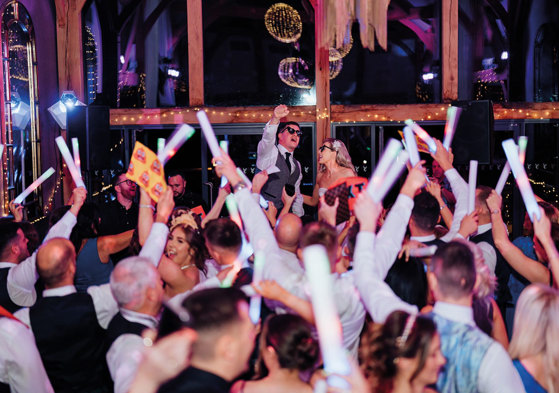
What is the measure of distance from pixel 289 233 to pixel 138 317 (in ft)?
3.20

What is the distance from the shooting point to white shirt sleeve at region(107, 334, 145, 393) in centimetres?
213

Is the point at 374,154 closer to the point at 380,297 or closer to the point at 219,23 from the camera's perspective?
the point at 219,23

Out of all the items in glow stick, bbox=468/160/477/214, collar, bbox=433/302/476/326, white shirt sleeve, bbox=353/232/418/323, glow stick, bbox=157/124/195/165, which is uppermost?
glow stick, bbox=157/124/195/165

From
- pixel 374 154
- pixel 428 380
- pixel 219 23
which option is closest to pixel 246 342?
pixel 428 380

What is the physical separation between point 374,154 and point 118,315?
485cm

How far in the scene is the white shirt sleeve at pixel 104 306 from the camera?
104 inches

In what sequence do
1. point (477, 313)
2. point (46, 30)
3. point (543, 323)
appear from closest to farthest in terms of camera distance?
point (543, 323) < point (477, 313) < point (46, 30)

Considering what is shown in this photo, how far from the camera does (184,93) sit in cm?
743

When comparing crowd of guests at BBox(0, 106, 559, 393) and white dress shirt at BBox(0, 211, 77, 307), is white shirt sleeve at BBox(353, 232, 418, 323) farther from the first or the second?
white dress shirt at BBox(0, 211, 77, 307)

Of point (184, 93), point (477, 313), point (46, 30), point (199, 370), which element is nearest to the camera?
point (199, 370)

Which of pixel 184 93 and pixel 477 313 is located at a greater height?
pixel 184 93

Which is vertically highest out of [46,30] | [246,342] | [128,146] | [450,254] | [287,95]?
[46,30]

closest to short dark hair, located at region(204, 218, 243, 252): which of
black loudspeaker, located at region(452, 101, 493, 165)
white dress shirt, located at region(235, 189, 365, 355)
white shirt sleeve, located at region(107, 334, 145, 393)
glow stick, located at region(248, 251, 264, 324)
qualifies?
white dress shirt, located at region(235, 189, 365, 355)

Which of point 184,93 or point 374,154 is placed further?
point 184,93
